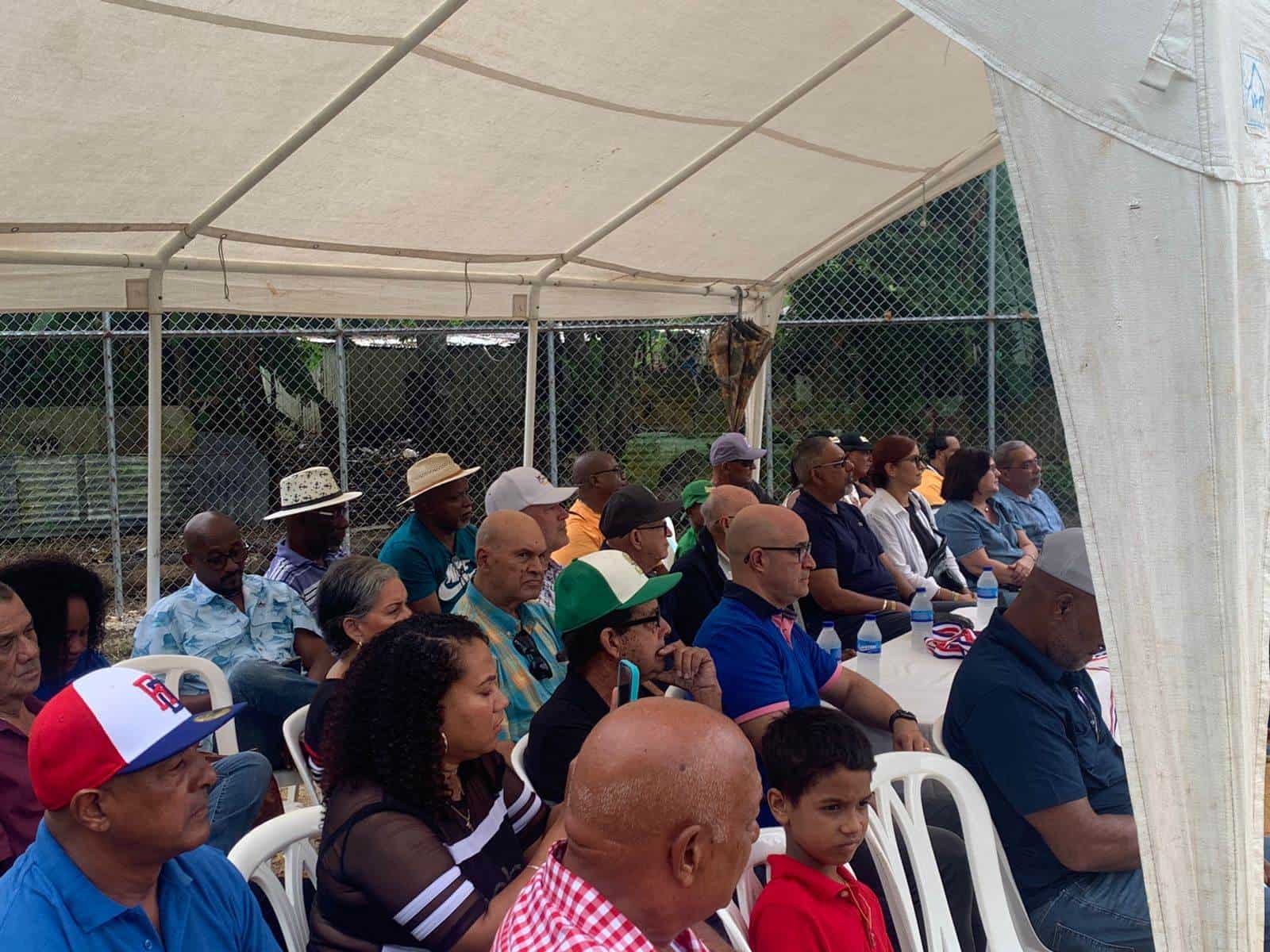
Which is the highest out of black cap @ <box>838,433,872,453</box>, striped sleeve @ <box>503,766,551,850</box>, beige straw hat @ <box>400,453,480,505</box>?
black cap @ <box>838,433,872,453</box>

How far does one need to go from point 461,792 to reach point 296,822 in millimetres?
397

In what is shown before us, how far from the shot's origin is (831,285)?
31.4ft

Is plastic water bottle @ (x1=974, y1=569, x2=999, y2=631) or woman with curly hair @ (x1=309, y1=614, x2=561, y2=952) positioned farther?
plastic water bottle @ (x1=974, y1=569, x2=999, y2=631)

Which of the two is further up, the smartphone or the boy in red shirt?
the smartphone

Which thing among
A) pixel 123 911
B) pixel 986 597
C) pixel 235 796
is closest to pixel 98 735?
pixel 123 911

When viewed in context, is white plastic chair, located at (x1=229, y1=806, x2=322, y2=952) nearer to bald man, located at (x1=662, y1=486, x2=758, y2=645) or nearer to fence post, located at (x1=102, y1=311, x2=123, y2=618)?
bald man, located at (x1=662, y1=486, x2=758, y2=645)

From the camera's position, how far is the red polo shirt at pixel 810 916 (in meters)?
2.00

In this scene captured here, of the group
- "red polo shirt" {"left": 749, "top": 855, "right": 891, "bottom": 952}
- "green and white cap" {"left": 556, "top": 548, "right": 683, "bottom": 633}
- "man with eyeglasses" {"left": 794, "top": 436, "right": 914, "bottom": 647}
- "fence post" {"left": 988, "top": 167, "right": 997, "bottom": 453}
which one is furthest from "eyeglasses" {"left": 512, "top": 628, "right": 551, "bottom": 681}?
"fence post" {"left": 988, "top": 167, "right": 997, "bottom": 453}

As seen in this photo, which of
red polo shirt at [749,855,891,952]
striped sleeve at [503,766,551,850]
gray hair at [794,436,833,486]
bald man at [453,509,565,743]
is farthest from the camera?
gray hair at [794,436,833,486]

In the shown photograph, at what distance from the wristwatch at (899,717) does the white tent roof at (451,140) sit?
8.00 ft

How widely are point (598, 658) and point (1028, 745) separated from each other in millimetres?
1003

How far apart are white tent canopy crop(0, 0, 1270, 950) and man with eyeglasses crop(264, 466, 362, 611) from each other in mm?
630

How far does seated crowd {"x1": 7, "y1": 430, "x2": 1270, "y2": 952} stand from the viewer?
56.4 inches

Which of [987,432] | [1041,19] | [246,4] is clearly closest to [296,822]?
[1041,19]
